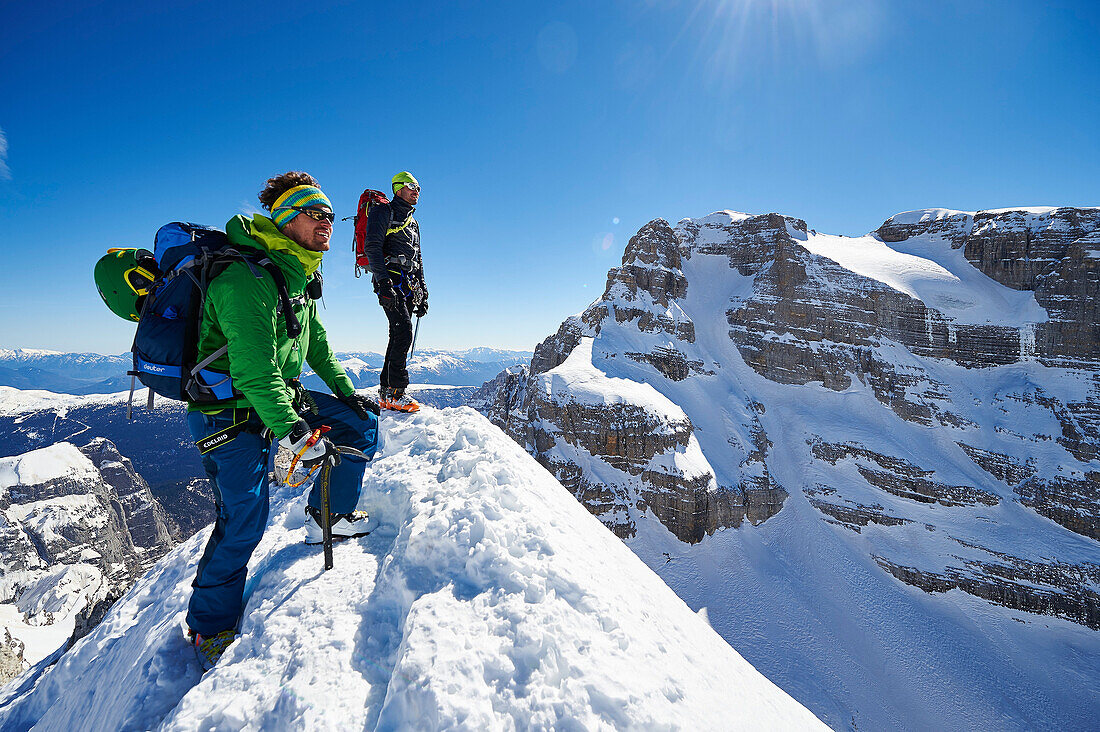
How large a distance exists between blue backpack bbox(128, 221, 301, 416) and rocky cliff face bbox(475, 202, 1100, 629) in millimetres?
39174

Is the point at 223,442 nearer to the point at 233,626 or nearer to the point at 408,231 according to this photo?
the point at 233,626

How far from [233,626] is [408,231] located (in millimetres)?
7376

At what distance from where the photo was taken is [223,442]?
338cm

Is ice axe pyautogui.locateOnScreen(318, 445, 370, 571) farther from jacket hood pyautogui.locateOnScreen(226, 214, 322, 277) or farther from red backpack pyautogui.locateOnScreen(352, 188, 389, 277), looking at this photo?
red backpack pyautogui.locateOnScreen(352, 188, 389, 277)

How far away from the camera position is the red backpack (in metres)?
8.33

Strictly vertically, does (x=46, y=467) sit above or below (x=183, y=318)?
below

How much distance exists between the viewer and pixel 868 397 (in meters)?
53.9

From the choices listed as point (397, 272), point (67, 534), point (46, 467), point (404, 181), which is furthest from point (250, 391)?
point (46, 467)

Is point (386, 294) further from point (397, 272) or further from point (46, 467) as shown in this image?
point (46, 467)

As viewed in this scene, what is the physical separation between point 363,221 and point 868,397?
6657cm

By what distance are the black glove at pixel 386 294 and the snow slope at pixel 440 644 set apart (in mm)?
4750

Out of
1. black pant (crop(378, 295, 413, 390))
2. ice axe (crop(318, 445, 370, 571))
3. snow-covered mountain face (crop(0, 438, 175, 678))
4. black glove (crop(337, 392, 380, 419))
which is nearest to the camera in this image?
ice axe (crop(318, 445, 370, 571))

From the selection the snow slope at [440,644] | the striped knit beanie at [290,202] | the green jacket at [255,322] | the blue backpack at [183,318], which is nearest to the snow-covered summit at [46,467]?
the snow slope at [440,644]

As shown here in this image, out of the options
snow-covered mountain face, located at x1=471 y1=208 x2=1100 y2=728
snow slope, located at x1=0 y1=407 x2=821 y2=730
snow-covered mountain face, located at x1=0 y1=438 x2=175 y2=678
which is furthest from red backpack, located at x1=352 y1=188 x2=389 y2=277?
snow-covered mountain face, located at x1=0 y1=438 x2=175 y2=678
